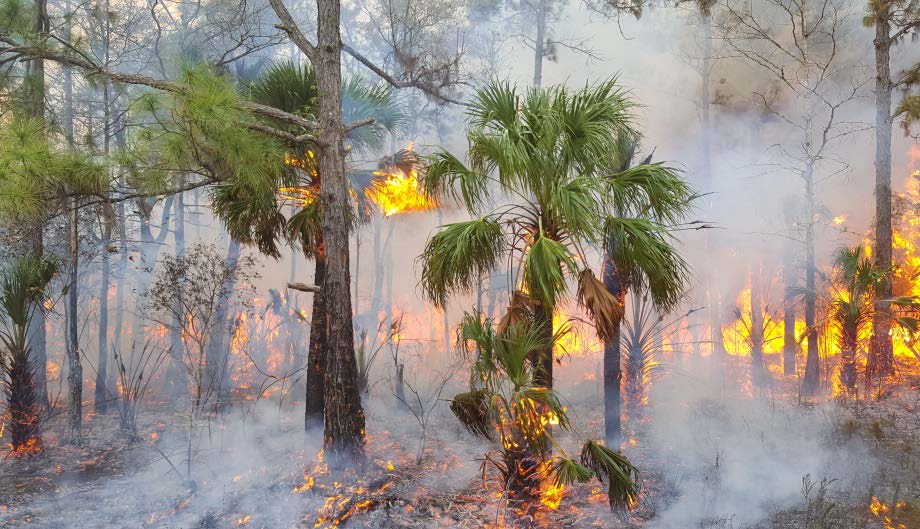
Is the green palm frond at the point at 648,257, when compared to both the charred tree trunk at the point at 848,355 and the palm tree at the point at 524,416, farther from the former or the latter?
the charred tree trunk at the point at 848,355

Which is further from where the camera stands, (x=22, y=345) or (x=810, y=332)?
(x=810, y=332)

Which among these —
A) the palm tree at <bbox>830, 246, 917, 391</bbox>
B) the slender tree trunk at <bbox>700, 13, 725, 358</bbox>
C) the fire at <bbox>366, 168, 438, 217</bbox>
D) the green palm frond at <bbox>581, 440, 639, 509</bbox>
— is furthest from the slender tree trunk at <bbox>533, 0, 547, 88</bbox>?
the green palm frond at <bbox>581, 440, 639, 509</bbox>

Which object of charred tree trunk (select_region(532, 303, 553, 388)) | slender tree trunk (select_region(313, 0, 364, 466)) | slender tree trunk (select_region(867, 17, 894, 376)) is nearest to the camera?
charred tree trunk (select_region(532, 303, 553, 388))

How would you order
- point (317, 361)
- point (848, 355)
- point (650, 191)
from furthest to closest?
point (848, 355) → point (317, 361) → point (650, 191)

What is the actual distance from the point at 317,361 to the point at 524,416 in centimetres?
394

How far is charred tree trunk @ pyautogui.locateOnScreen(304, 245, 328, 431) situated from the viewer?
812cm

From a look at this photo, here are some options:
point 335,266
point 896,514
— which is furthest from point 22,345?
point 896,514

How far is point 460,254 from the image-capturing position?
5516 millimetres

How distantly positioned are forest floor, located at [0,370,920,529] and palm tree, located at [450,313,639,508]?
49 cm

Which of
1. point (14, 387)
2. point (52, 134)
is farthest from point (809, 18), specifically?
point (14, 387)

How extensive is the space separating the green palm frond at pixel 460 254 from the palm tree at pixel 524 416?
40cm

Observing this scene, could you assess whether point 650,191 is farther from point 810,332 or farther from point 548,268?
point 810,332

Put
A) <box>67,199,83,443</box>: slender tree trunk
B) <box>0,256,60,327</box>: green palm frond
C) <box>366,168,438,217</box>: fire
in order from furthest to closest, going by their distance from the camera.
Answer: <box>366,168,438,217</box>: fire < <box>67,199,83,443</box>: slender tree trunk < <box>0,256,60,327</box>: green palm frond

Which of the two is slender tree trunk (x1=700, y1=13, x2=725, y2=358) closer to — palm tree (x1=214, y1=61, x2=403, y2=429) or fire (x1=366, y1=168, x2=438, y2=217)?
fire (x1=366, y1=168, x2=438, y2=217)
